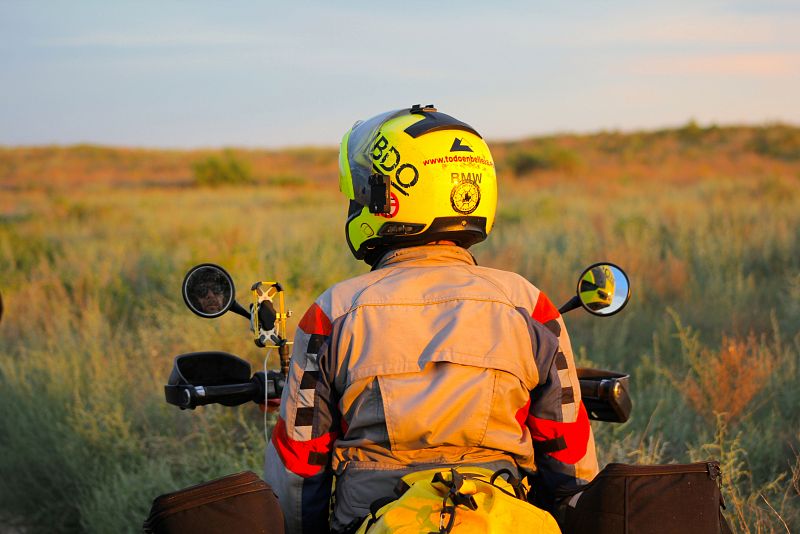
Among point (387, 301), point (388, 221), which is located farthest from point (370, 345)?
point (388, 221)

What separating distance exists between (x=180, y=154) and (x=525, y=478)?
71801 mm

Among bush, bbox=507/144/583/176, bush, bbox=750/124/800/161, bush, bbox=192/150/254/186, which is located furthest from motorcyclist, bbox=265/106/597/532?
bush, bbox=750/124/800/161

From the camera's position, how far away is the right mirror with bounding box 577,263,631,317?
2.78 metres

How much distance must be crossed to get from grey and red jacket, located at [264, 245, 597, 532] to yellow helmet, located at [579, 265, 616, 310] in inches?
12.7

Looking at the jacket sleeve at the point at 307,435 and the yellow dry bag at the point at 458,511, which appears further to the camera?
the jacket sleeve at the point at 307,435

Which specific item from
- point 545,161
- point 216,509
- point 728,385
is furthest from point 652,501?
point 545,161

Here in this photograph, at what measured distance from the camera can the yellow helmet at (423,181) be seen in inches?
106

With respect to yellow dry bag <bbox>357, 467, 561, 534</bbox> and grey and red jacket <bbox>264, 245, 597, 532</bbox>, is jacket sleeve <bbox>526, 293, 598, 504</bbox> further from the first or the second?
yellow dry bag <bbox>357, 467, 561, 534</bbox>

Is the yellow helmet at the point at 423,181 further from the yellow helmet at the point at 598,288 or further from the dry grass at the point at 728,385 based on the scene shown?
the dry grass at the point at 728,385

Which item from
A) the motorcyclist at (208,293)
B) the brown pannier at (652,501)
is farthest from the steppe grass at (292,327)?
the motorcyclist at (208,293)

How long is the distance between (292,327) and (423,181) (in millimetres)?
5066

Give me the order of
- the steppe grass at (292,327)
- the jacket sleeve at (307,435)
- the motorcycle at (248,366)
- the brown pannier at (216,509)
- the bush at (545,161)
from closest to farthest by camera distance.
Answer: the brown pannier at (216,509) → the jacket sleeve at (307,435) → the motorcycle at (248,366) → the steppe grass at (292,327) → the bush at (545,161)

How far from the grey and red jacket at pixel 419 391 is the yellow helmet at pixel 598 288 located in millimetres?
323

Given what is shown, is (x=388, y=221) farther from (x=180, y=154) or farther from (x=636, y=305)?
(x=180, y=154)
